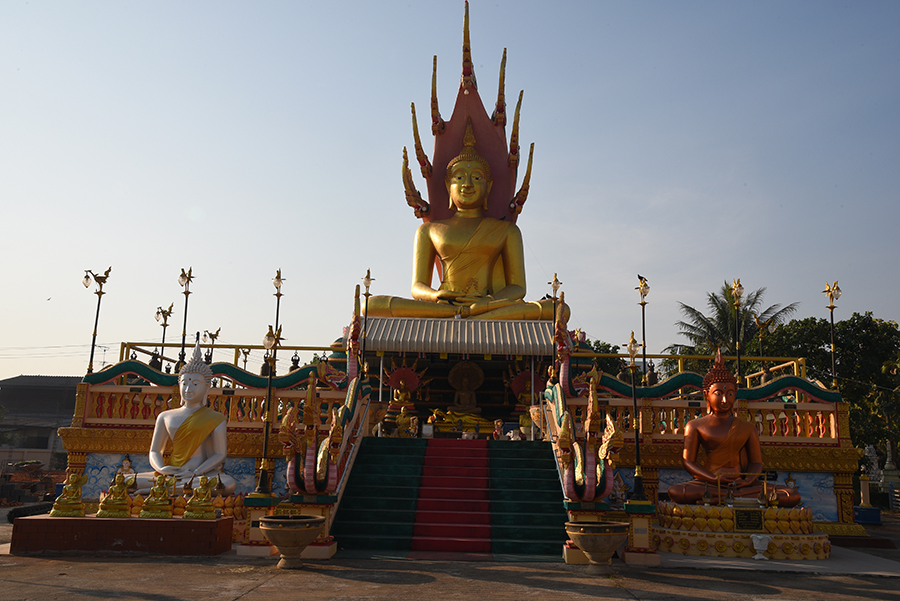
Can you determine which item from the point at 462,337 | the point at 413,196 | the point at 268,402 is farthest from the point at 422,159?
the point at 268,402

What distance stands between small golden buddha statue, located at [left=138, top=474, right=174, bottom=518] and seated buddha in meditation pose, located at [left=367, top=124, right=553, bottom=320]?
11.3 meters

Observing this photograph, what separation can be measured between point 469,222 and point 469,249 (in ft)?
3.35

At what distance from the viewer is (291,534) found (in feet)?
27.6

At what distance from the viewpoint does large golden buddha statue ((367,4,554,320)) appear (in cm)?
1917

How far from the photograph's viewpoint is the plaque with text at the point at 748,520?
10.2 meters

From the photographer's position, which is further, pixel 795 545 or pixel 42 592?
pixel 795 545

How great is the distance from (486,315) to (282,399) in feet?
23.8

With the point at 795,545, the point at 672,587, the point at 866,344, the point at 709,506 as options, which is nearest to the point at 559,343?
the point at 709,506

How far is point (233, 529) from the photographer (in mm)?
10094

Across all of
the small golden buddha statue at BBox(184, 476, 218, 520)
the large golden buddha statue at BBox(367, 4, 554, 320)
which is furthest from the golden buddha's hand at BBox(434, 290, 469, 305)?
the small golden buddha statue at BBox(184, 476, 218, 520)

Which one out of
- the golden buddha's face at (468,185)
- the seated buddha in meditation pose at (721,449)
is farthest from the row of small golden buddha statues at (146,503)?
the golden buddha's face at (468,185)

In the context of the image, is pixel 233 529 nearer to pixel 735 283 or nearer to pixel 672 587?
pixel 672 587

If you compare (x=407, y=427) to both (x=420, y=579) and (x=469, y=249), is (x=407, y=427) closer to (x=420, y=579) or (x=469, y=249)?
(x=469, y=249)

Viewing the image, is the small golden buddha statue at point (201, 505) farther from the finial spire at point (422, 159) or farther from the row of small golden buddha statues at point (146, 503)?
the finial spire at point (422, 159)
